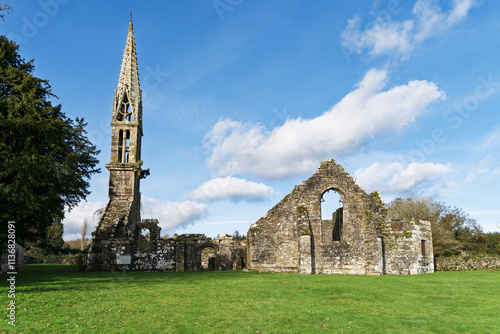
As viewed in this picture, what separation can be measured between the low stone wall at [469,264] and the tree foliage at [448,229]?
4126mm

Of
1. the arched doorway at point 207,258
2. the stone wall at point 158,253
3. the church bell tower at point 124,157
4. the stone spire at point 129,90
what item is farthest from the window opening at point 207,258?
the stone spire at point 129,90

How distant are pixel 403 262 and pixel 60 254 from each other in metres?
47.4

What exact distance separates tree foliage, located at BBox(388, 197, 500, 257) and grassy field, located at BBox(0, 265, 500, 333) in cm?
2086

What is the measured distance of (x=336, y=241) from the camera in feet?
78.1

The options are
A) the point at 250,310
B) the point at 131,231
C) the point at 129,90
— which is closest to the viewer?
the point at 250,310

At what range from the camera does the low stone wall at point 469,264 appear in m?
27.1

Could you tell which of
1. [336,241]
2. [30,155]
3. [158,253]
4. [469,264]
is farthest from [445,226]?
[30,155]

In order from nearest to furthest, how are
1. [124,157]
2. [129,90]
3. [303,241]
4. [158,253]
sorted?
[303,241], [158,253], [124,157], [129,90]

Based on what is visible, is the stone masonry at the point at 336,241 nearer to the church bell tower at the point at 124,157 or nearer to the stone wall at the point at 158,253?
the stone wall at the point at 158,253

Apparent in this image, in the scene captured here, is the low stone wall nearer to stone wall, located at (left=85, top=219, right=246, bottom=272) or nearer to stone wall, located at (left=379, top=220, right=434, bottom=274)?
stone wall, located at (left=379, top=220, right=434, bottom=274)

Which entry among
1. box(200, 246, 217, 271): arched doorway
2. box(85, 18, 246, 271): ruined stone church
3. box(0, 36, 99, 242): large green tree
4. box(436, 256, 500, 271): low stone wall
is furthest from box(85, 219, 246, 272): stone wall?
box(436, 256, 500, 271): low stone wall

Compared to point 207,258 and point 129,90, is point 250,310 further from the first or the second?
point 129,90

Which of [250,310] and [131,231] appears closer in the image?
[250,310]

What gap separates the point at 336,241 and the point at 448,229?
19330 mm
